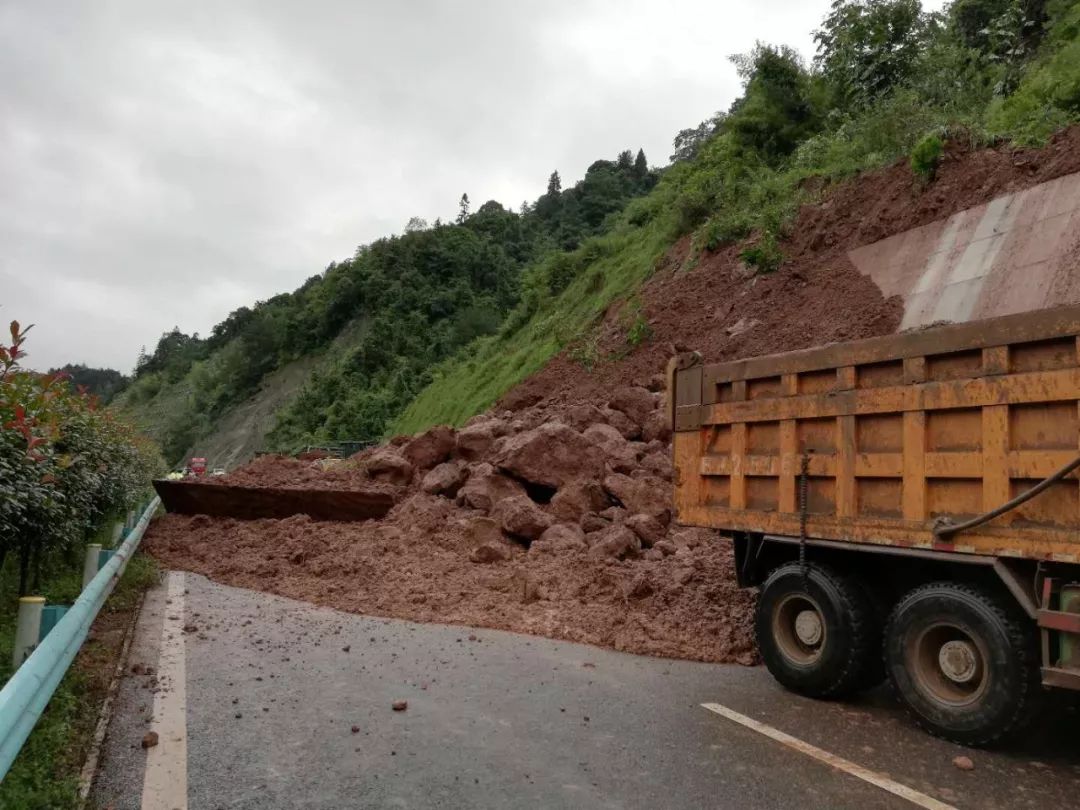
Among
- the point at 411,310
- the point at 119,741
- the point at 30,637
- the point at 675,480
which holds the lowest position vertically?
the point at 119,741

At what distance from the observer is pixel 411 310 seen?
64875 mm

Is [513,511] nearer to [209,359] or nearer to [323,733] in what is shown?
[323,733]

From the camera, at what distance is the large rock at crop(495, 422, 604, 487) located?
40.7ft

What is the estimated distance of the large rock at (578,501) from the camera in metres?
11.3

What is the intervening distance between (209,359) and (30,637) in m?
105

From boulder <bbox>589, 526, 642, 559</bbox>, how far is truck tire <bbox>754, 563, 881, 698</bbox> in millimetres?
3328

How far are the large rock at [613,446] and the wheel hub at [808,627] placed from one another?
591cm

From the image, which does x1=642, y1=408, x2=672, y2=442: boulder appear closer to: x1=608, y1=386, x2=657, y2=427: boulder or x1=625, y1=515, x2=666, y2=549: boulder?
x1=608, y1=386, x2=657, y2=427: boulder

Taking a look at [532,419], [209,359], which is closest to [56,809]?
[532,419]

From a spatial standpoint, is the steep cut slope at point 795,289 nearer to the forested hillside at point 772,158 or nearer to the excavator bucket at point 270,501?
the forested hillside at point 772,158

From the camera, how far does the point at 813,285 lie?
53.8 ft

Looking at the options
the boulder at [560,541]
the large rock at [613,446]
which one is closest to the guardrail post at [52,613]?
the boulder at [560,541]

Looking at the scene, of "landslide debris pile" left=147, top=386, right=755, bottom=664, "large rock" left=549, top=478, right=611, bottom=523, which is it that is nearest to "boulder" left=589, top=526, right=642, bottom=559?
"landslide debris pile" left=147, top=386, right=755, bottom=664

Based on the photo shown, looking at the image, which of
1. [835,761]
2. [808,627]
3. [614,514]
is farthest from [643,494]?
[835,761]
